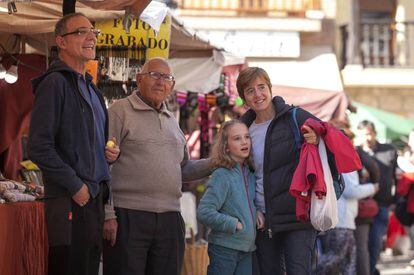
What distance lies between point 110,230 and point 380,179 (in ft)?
24.0

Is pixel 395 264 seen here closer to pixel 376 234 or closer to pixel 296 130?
pixel 376 234

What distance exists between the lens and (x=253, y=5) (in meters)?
24.8

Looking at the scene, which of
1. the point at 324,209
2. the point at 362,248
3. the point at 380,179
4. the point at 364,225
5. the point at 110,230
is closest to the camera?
the point at 110,230

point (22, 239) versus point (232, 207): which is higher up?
point (232, 207)

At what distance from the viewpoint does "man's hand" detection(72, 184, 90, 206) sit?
589cm

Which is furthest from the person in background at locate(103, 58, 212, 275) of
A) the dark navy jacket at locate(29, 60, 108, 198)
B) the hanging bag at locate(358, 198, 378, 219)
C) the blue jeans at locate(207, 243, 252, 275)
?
the hanging bag at locate(358, 198, 378, 219)

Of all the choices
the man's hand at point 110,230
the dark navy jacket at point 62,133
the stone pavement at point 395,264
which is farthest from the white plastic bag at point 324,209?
the stone pavement at point 395,264

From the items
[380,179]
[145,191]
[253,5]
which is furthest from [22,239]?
[253,5]

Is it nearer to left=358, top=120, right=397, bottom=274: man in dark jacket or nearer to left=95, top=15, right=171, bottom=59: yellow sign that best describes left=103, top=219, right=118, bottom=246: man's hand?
left=95, top=15, right=171, bottom=59: yellow sign

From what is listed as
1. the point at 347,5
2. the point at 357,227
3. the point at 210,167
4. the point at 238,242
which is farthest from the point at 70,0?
the point at 347,5

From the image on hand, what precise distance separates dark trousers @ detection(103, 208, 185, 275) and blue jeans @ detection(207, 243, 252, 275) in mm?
302

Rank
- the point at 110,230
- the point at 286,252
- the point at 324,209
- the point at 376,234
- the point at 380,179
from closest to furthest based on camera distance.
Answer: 1. the point at 110,230
2. the point at 324,209
3. the point at 286,252
4. the point at 376,234
5. the point at 380,179

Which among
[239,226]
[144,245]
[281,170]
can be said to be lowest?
[144,245]

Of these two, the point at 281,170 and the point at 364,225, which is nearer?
the point at 281,170
